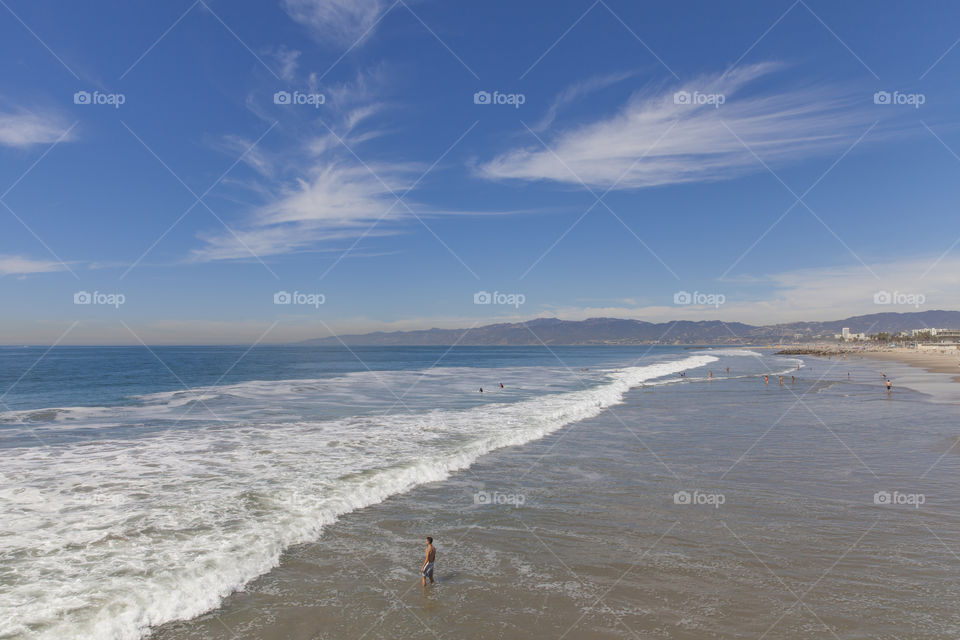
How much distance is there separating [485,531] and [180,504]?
7966 millimetres

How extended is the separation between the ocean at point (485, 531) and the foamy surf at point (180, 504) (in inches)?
2.5

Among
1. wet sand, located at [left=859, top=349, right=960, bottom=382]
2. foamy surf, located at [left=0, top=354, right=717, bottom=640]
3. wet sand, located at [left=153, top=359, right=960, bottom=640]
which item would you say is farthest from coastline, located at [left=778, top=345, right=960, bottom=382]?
foamy surf, located at [left=0, top=354, right=717, bottom=640]

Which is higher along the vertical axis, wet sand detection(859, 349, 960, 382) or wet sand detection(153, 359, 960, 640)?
wet sand detection(859, 349, 960, 382)

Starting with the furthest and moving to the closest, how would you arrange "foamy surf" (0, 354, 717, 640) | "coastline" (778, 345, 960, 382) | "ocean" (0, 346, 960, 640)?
"coastline" (778, 345, 960, 382) < "foamy surf" (0, 354, 717, 640) < "ocean" (0, 346, 960, 640)

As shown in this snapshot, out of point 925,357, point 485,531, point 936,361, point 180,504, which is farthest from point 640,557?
point 925,357

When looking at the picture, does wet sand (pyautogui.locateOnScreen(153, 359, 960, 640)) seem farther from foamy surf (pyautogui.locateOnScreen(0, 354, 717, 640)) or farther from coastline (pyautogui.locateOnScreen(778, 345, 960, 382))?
coastline (pyautogui.locateOnScreen(778, 345, 960, 382))

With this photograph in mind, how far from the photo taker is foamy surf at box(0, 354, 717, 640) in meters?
8.55

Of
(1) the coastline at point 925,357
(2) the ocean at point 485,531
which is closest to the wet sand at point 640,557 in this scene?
(2) the ocean at point 485,531

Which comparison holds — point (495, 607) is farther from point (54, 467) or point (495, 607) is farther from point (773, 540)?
point (54, 467)

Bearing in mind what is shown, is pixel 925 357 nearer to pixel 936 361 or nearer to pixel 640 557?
pixel 936 361

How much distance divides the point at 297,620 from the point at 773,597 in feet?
24.3

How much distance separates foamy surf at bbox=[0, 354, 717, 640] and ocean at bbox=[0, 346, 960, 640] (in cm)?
6

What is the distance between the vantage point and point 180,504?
527 inches

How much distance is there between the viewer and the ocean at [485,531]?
7.97 meters
